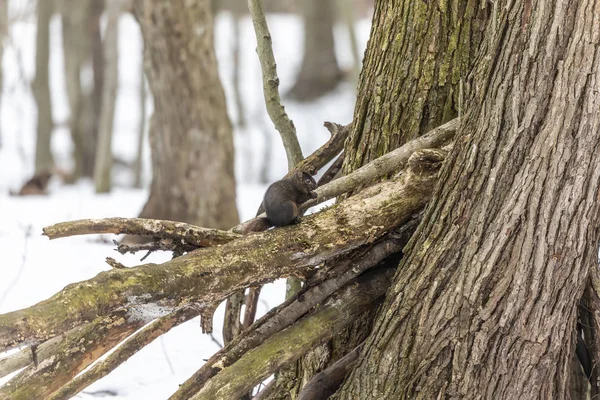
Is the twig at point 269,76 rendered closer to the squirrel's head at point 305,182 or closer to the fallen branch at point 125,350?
the squirrel's head at point 305,182

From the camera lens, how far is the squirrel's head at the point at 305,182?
3.49m

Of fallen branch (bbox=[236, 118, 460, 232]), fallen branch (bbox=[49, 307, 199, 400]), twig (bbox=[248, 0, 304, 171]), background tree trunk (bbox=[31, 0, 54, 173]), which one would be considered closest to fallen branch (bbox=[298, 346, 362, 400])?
fallen branch (bbox=[49, 307, 199, 400])

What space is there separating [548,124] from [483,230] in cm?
43

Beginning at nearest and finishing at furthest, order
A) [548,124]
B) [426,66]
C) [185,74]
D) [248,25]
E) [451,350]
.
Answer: [548,124] < [451,350] < [426,66] < [185,74] < [248,25]

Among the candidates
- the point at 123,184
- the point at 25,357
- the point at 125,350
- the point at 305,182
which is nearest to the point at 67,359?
the point at 25,357

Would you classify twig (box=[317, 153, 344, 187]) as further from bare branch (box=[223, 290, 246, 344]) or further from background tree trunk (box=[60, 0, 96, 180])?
background tree trunk (box=[60, 0, 96, 180])

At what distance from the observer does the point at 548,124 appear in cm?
252

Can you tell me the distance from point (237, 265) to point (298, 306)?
44 centimetres

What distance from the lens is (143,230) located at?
2.64m

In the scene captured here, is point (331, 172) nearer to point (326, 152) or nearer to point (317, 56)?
Answer: point (326, 152)

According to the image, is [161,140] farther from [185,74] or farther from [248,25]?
[248,25]

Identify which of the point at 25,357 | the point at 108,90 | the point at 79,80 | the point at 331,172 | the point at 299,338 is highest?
the point at 79,80

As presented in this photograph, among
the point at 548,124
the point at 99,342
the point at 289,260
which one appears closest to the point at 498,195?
the point at 548,124

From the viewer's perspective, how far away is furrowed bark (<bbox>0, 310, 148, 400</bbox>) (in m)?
2.61
